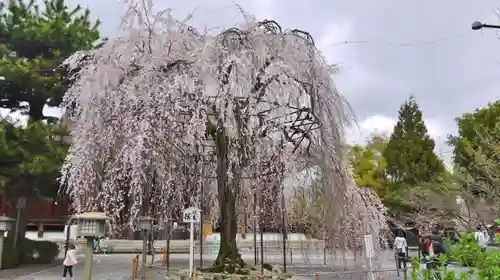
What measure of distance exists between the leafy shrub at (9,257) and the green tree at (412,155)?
25.1 meters

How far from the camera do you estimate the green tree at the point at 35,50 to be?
16953 millimetres

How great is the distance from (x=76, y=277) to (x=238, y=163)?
843 cm

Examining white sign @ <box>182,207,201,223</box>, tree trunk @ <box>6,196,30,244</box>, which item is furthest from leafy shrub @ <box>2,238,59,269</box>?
white sign @ <box>182,207,201,223</box>

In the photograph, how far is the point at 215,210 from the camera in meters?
15.2

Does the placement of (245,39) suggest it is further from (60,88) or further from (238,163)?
(60,88)

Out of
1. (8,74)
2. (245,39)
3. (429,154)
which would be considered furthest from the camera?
(429,154)

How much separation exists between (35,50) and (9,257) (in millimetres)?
7895

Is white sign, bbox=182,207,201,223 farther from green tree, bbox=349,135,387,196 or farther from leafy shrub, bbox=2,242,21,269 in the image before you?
green tree, bbox=349,135,387,196

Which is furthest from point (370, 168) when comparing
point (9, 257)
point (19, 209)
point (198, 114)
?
point (198, 114)

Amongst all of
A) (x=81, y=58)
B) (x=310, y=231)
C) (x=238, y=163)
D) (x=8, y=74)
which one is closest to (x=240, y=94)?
(x=238, y=163)

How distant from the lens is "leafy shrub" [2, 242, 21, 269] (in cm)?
1683

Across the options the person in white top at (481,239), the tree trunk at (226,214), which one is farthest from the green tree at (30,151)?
the person in white top at (481,239)

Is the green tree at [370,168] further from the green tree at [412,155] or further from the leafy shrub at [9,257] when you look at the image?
the leafy shrub at [9,257]

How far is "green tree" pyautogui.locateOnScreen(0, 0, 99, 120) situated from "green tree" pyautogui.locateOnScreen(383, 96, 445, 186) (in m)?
Answer: 24.3
